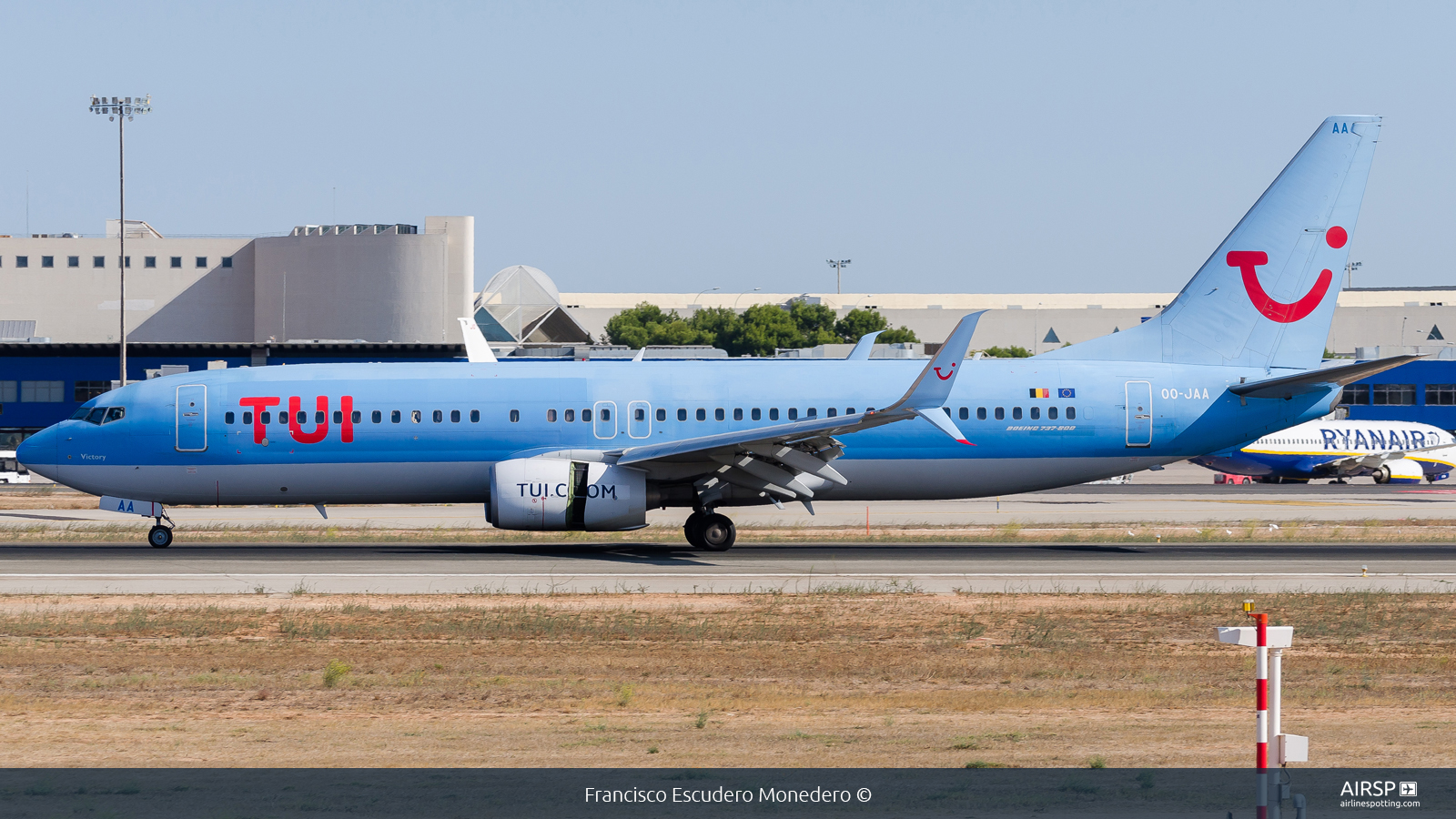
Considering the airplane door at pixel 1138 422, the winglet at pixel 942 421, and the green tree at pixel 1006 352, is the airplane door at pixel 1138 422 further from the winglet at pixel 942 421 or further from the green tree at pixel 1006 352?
the green tree at pixel 1006 352

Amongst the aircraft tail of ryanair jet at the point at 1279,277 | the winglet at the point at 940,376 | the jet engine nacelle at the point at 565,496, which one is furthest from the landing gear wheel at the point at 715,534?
the aircraft tail of ryanair jet at the point at 1279,277

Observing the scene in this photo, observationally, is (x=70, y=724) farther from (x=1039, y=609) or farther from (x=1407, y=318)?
(x=1407, y=318)

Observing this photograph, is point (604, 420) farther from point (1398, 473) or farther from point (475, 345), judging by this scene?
point (1398, 473)

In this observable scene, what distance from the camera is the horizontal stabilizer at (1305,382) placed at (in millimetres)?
28797

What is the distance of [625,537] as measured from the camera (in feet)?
108

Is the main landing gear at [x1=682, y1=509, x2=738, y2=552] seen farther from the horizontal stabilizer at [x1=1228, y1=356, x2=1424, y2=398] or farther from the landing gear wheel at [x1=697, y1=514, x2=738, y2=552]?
the horizontal stabilizer at [x1=1228, y1=356, x2=1424, y2=398]

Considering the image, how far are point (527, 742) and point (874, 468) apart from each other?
1935 cm

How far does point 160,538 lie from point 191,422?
265 centimetres

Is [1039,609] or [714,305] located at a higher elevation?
[714,305]

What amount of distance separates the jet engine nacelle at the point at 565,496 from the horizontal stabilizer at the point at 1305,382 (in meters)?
14.0

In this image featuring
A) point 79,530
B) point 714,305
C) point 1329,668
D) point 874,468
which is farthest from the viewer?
point 714,305

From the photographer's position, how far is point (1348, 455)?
241ft
